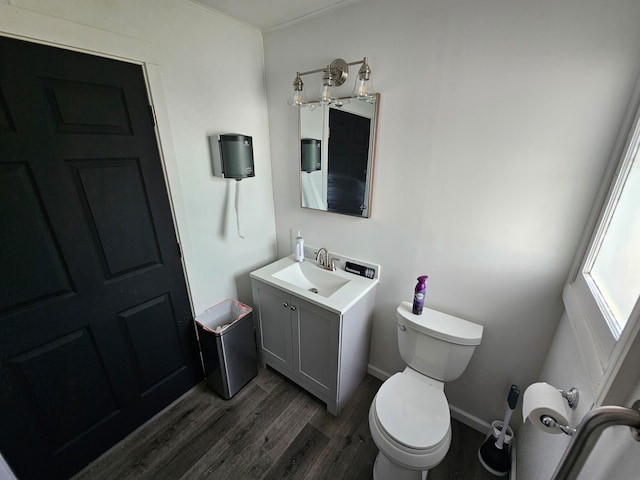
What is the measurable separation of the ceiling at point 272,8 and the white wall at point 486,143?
2.3 inches

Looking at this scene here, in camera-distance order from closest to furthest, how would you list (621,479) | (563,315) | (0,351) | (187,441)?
(621,479)
(0,351)
(563,315)
(187,441)

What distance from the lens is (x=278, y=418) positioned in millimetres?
1683

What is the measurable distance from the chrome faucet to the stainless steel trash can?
605 mm

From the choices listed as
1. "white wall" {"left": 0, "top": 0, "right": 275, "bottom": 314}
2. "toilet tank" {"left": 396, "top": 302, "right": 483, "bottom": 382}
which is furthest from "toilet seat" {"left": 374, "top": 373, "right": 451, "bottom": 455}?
"white wall" {"left": 0, "top": 0, "right": 275, "bottom": 314}

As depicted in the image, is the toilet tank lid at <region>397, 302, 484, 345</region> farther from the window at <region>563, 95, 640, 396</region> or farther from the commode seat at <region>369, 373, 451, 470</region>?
the window at <region>563, 95, 640, 396</region>

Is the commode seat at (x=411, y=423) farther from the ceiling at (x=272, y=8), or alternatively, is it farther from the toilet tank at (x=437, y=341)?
the ceiling at (x=272, y=8)

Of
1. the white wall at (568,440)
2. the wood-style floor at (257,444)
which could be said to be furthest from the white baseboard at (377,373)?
the white wall at (568,440)

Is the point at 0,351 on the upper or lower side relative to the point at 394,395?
upper

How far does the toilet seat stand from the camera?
112 cm

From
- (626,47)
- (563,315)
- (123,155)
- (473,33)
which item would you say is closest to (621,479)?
(563,315)

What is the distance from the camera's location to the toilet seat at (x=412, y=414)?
1117mm

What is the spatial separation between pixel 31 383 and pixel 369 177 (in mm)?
1939

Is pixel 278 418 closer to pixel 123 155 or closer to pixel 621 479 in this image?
pixel 621 479

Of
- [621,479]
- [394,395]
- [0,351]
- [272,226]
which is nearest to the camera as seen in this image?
Answer: [621,479]
